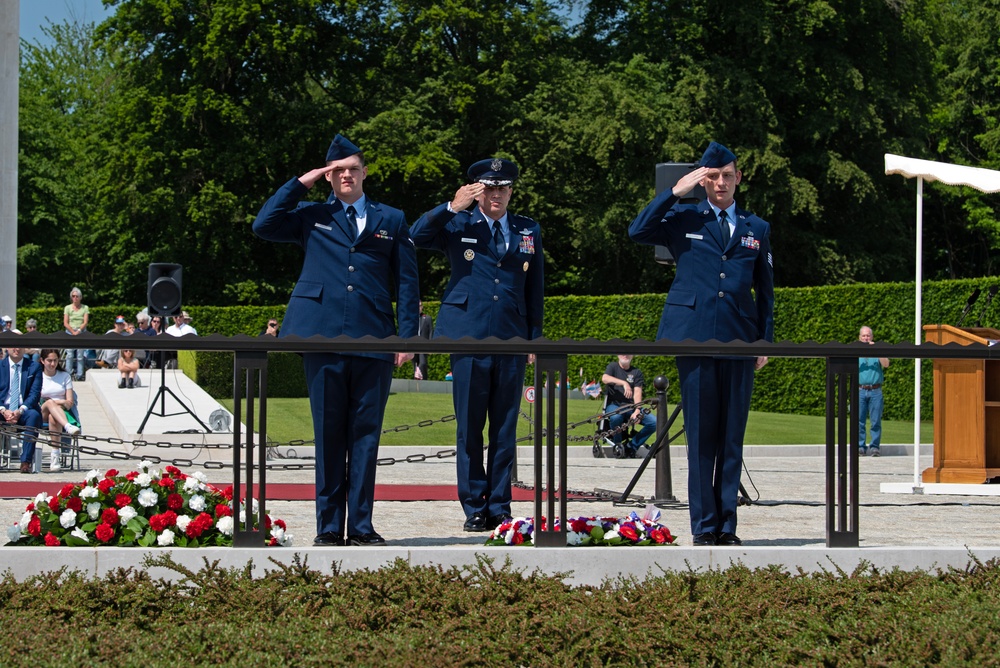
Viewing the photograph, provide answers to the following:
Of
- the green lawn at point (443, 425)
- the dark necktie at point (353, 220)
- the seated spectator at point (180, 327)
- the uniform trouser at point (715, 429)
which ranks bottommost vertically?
the green lawn at point (443, 425)

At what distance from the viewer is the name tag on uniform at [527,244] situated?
7.32 metres

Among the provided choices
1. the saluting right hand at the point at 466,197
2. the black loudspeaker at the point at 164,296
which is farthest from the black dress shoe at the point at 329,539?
the black loudspeaker at the point at 164,296

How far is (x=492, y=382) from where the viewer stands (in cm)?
714

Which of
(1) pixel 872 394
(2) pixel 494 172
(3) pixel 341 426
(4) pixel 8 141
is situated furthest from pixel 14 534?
(4) pixel 8 141

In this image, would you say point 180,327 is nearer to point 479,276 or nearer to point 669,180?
point 669,180

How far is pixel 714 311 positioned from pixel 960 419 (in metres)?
5.38

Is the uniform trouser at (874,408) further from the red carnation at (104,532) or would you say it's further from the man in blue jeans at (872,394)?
the red carnation at (104,532)

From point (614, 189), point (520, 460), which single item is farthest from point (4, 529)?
point (614, 189)

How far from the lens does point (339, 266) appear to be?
21.4 ft

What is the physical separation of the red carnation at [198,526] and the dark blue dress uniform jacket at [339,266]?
3.21 ft

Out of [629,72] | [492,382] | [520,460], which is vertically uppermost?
[629,72]

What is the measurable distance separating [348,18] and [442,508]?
107 feet

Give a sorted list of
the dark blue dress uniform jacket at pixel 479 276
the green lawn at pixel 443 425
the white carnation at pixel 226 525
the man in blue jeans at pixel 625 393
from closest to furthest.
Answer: the white carnation at pixel 226 525 → the dark blue dress uniform jacket at pixel 479 276 → the man in blue jeans at pixel 625 393 → the green lawn at pixel 443 425

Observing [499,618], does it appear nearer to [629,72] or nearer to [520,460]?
[520,460]
